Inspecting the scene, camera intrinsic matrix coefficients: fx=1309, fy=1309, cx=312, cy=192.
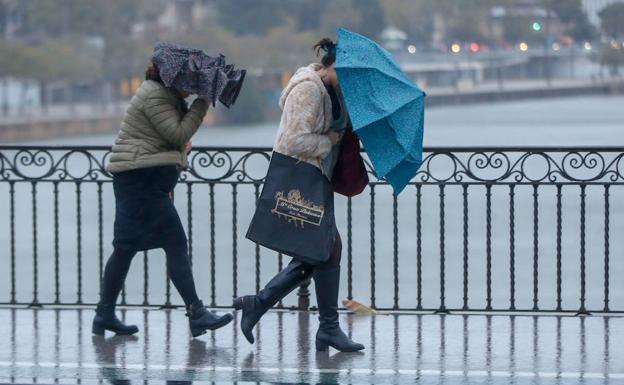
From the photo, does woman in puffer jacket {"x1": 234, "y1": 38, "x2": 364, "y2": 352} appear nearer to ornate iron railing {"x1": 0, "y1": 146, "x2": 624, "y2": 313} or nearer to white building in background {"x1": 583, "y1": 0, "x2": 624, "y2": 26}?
ornate iron railing {"x1": 0, "y1": 146, "x2": 624, "y2": 313}

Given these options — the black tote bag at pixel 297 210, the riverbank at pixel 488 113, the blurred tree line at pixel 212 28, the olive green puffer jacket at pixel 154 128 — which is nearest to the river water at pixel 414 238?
the riverbank at pixel 488 113

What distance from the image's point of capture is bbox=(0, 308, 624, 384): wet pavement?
5531 millimetres

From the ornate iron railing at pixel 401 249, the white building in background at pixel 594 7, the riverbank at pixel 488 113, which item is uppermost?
the white building in background at pixel 594 7

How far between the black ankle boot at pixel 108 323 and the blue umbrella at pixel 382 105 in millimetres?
1518

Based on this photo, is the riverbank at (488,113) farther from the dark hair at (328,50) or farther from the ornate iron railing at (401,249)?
the dark hair at (328,50)

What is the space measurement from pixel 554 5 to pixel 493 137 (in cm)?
680

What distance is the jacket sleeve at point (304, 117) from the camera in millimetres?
5719

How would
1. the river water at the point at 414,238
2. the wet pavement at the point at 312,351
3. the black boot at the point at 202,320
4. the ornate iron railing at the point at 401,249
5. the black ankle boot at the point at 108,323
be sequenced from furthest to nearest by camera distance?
the river water at the point at 414,238
the ornate iron railing at the point at 401,249
the black ankle boot at the point at 108,323
the black boot at the point at 202,320
the wet pavement at the point at 312,351

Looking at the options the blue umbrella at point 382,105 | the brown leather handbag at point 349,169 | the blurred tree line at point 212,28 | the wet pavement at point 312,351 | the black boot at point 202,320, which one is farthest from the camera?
the blurred tree line at point 212,28

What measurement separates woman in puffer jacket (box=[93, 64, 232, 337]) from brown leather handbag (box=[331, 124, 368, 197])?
25.9 inches

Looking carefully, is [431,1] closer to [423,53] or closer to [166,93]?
[423,53]

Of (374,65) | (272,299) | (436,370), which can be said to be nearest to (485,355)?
(436,370)

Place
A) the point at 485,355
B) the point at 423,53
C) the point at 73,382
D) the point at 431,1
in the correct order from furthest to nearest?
the point at 431,1 < the point at 423,53 < the point at 485,355 < the point at 73,382

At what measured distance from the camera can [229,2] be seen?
242 ft
